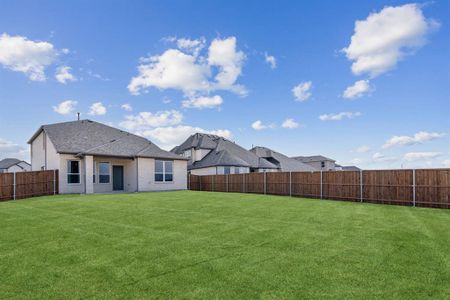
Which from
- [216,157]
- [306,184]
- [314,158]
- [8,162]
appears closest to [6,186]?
[306,184]

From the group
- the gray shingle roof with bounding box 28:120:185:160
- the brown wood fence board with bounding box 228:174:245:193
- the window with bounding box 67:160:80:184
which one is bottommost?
the brown wood fence board with bounding box 228:174:245:193

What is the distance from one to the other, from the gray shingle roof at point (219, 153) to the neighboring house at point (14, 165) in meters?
29.4

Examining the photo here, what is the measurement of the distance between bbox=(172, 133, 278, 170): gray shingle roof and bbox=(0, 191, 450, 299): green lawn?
73.4 ft

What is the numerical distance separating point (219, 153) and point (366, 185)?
1870 cm

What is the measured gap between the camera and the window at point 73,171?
19250 mm

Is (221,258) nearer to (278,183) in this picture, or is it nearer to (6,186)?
(278,183)

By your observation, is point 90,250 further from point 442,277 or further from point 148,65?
point 148,65

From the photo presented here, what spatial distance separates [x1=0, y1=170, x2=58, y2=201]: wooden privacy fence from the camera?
52.7 feet

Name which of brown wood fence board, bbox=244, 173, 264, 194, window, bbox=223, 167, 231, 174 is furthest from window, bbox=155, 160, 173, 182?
window, bbox=223, 167, 231, 174

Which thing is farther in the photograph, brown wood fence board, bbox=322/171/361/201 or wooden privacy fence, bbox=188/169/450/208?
brown wood fence board, bbox=322/171/361/201

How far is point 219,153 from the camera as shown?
32500 mm

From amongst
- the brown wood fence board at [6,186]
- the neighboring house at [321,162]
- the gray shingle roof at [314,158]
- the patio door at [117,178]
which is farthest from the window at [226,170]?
the gray shingle roof at [314,158]

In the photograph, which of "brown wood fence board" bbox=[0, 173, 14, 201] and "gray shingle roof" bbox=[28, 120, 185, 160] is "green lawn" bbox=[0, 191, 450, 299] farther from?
"gray shingle roof" bbox=[28, 120, 185, 160]

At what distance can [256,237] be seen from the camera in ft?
21.8
